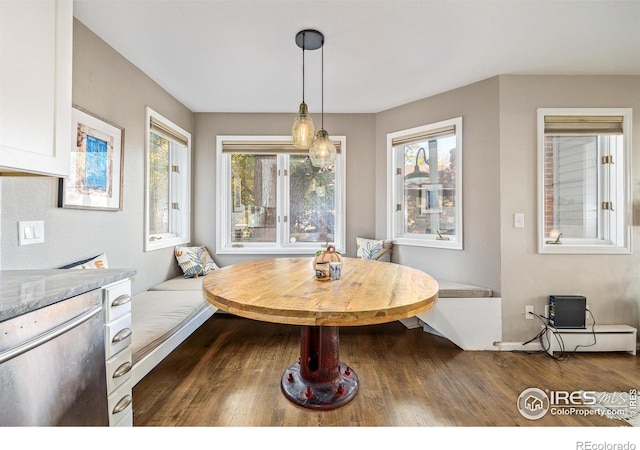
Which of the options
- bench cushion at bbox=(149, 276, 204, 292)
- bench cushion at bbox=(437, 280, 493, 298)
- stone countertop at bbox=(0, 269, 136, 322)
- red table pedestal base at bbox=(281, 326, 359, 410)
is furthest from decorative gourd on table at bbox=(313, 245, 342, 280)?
bench cushion at bbox=(149, 276, 204, 292)

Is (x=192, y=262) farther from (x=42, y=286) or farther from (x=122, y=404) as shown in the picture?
(x=42, y=286)

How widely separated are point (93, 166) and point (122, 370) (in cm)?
138

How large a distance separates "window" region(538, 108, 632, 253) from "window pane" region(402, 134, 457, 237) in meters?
0.72

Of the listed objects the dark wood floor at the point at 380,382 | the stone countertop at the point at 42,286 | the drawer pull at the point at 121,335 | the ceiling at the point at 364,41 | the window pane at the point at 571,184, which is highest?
the ceiling at the point at 364,41

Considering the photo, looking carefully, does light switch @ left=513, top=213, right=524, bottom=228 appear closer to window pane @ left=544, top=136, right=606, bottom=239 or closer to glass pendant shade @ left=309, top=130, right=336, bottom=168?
window pane @ left=544, top=136, right=606, bottom=239

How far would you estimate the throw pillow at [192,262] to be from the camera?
2838mm

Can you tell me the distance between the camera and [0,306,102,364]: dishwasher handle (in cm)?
80

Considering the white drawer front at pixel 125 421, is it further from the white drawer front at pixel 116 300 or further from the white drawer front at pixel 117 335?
the white drawer front at pixel 116 300

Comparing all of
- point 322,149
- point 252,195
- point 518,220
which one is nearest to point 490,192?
point 518,220

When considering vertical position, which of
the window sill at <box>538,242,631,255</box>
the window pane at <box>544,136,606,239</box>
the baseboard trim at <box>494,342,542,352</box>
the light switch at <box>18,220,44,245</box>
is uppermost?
the window pane at <box>544,136,606,239</box>

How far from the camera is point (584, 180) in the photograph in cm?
249

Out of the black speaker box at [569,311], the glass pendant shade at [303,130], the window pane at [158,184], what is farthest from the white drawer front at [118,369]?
the black speaker box at [569,311]

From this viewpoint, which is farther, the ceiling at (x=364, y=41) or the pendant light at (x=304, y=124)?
the pendant light at (x=304, y=124)

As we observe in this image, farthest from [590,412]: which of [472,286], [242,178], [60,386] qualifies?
[242,178]
